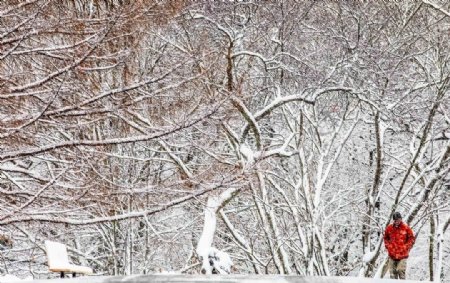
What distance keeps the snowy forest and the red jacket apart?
2.18 m

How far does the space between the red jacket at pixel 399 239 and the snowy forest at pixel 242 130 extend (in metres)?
2.18

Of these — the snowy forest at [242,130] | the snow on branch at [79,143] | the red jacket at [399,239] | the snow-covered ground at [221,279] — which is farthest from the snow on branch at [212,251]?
the snow-covered ground at [221,279]

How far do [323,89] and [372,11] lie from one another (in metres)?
2.36

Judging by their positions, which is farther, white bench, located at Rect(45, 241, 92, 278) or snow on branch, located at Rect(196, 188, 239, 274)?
snow on branch, located at Rect(196, 188, 239, 274)

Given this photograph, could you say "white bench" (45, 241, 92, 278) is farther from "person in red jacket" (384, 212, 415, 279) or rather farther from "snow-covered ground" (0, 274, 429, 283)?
"person in red jacket" (384, 212, 415, 279)

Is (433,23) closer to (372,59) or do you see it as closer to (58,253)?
(372,59)

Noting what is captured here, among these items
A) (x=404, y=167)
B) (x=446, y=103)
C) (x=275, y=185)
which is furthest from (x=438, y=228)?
(x=275, y=185)

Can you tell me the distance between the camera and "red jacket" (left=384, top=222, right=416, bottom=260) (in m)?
9.31

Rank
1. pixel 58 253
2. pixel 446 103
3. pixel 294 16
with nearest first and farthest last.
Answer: pixel 58 253, pixel 294 16, pixel 446 103

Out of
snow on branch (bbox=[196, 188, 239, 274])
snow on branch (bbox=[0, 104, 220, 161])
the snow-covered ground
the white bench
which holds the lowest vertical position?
the snow-covered ground

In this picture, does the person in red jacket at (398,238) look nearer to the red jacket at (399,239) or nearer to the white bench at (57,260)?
the red jacket at (399,239)

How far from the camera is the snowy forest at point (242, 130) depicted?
769cm

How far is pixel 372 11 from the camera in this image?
12.6m

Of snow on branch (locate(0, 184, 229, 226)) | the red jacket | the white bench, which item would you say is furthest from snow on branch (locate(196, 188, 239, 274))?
the white bench
